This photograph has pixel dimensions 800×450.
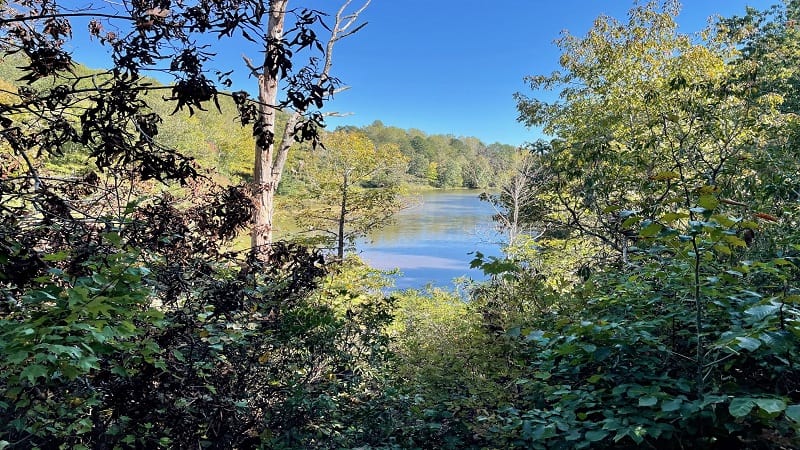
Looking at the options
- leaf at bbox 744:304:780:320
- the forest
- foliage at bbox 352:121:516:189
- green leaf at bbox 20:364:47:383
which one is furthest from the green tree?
foliage at bbox 352:121:516:189

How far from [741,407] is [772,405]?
0.21ft

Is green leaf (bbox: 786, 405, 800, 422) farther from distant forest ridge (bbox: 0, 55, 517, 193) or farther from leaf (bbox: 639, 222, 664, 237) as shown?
distant forest ridge (bbox: 0, 55, 517, 193)

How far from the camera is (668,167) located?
4629 millimetres

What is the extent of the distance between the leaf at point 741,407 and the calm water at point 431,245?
1062 cm

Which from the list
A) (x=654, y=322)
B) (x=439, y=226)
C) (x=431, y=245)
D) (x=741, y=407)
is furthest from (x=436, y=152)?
(x=741, y=407)

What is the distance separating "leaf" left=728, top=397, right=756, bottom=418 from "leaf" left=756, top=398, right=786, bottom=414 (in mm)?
25

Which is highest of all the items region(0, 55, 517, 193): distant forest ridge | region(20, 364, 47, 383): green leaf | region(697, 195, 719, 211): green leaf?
region(0, 55, 517, 193): distant forest ridge

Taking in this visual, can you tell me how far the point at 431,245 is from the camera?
23.0m

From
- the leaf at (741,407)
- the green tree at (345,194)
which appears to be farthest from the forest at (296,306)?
→ the green tree at (345,194)

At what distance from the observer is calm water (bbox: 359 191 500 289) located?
55.9ft

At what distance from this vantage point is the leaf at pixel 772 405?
3.31ft

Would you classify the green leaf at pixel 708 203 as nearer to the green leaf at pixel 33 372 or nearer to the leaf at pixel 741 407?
the leaf at pixel 741 407

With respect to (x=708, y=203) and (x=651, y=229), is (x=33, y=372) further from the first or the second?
(x=708, y=203)

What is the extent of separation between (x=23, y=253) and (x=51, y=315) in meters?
0.47
